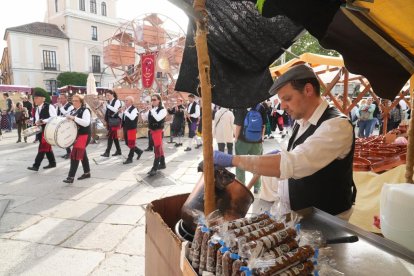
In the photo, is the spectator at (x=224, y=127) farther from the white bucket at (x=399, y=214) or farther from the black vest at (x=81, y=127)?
the white bucket at (x=399, y=214)

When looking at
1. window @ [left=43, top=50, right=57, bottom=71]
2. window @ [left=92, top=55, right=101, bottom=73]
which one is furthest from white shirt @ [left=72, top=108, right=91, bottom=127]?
window @ [left=92, top=55, right=101, bottom=73]

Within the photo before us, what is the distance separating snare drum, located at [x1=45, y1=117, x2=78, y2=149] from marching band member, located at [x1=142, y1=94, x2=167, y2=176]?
71.0 inches

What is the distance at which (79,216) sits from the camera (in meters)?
4.38

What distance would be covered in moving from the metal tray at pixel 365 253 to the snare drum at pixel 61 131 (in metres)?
5.51

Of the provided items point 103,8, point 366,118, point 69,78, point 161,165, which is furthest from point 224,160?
point 103,8

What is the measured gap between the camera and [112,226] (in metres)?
4.06

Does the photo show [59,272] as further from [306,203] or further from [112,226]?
[306,203]

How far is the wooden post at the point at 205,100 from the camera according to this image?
1.47m

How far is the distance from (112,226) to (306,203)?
121 inches

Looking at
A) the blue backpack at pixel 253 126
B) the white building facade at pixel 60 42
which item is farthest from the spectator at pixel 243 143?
the white building facade at pixel 60 42

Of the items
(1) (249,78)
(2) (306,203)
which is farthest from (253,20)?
(2) (306,203)

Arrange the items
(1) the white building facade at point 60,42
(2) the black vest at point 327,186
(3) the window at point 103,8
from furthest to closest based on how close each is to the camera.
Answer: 1. (3) the window at point 103,8
2. (1) the white building facade at point 60,42
3. (2) the black vest at point 327,186

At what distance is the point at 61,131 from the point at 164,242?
5145 millimetres

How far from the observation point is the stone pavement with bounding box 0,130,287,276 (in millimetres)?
3125
